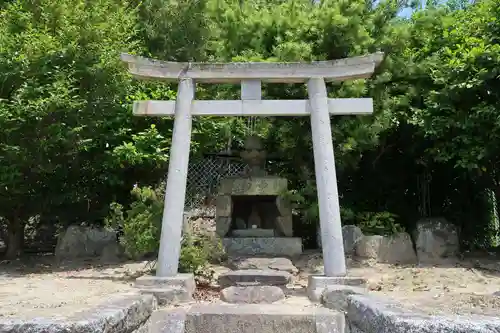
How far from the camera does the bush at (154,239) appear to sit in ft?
23.5

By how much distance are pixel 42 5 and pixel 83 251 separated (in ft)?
16.2

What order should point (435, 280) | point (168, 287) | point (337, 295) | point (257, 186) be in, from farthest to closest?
point (257, 186)
point (435, 280)
point (168, 287)
point (337, 295)

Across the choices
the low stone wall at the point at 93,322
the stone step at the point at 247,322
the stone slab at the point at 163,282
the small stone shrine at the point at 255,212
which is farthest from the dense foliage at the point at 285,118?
the low stone wall at the point at 93,322

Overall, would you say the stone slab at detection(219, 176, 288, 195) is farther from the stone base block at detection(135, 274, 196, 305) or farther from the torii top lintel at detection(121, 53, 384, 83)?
the stone base block at detection(135, 274, 196, 305)

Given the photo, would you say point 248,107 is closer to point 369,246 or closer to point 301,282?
point 301,282

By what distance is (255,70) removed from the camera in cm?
721

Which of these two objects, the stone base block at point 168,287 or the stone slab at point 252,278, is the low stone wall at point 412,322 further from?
the stone slab at point 252,278

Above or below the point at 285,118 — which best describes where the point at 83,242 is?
below

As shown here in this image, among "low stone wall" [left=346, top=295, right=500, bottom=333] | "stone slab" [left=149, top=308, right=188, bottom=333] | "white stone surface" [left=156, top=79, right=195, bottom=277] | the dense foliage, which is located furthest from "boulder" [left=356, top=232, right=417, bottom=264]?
"low stone wall" [left=346, top=295, right=500, bottom=333]

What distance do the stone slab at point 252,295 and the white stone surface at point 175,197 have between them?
0.84m

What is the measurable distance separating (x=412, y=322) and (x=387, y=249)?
652 cm

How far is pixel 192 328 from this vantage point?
17.2 ft

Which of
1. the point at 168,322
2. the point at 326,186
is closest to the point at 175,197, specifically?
the point at 168,322

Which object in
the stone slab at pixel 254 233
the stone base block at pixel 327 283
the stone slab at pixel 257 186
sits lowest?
the stone base block at pixel 327 283
